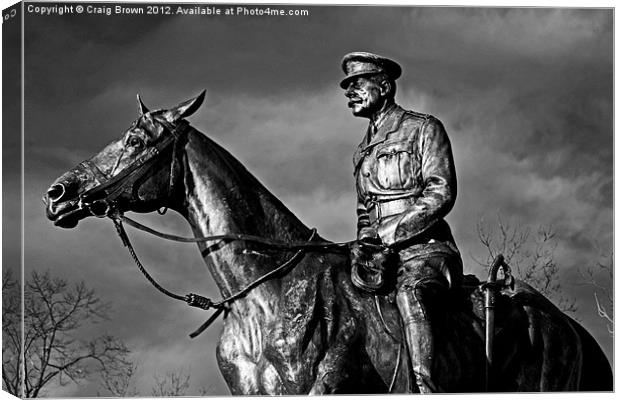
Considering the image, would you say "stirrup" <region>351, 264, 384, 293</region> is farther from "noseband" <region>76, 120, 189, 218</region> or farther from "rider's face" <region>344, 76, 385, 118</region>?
"noseband" <region>76, 120, 189, 218</region>

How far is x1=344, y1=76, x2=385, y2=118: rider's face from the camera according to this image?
12703mm

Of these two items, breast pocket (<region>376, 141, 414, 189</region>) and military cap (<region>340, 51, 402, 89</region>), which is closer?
breast pocket (<region>376, 141, 414, 189</region>)

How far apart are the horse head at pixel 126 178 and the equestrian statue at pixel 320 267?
1 cm

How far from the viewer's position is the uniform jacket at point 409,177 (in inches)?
479

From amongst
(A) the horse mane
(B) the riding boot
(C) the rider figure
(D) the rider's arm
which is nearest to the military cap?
(C) the rider figure

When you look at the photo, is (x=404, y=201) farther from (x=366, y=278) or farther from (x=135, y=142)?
(x=135, y=142)

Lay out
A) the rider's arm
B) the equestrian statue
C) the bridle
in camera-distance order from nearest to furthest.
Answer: the equestrian statue < the bridle < the rider's arm

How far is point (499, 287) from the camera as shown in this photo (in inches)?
496

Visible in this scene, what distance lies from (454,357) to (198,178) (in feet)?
7.91

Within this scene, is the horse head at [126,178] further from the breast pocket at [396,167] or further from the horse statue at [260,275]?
the breast pocket at [396,167]

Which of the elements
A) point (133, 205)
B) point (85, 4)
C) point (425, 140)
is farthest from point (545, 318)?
point (85, 4)

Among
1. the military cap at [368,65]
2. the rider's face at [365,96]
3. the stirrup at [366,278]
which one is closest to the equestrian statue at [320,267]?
the stirrup at [366,278]

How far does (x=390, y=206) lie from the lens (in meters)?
12.4

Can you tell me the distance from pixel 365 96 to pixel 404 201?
980 millimetres
